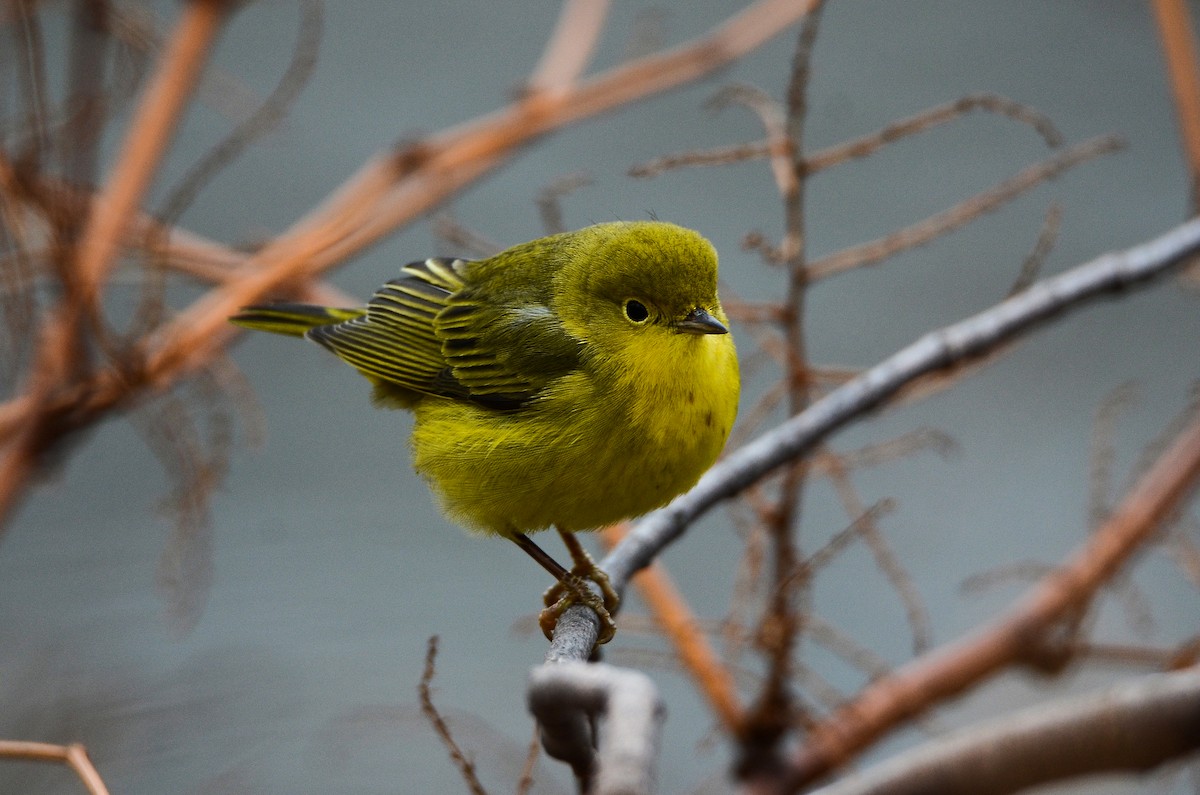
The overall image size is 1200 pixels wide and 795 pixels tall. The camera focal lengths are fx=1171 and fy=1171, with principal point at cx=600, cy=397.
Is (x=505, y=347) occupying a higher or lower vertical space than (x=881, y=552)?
higher

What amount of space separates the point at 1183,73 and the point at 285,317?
2.43m

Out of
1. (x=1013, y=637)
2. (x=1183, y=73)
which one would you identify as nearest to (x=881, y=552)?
(x=1013, y=637)

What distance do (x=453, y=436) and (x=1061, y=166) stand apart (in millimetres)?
1465

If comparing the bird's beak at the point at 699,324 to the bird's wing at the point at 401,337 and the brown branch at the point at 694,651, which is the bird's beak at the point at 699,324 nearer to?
the brown branch at the point at 694,651

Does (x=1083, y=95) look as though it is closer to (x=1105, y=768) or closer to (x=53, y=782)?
(x=53, y=782)

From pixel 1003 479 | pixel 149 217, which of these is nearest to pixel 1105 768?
pixel 149 217

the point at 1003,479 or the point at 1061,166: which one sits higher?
the point at 1003,479

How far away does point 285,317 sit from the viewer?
314 cm

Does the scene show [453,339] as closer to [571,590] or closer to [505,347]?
[505,347]

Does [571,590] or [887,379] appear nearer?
[887,379]

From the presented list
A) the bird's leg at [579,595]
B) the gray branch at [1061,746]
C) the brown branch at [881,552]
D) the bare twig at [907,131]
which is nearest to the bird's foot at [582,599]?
the bird's leg at [579,595]

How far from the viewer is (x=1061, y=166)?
2393 millimetres

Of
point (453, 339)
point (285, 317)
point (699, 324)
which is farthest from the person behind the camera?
point (285, 317)

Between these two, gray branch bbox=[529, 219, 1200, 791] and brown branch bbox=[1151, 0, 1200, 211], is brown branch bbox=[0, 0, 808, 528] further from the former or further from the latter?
gray branch bbox=[529, 219, 1200, 791]
